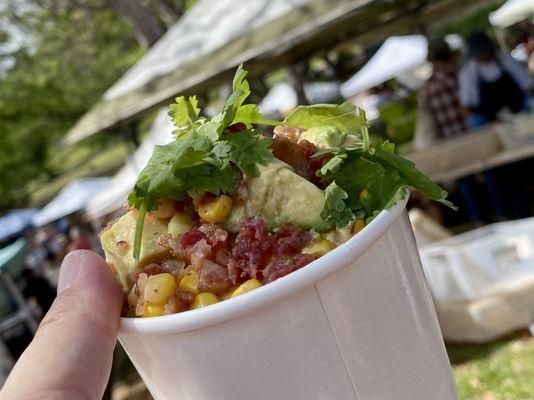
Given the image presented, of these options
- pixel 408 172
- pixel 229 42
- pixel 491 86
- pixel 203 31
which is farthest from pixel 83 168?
pixel 408 172

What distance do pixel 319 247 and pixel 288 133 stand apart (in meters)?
0.47

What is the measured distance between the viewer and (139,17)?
9398 mm

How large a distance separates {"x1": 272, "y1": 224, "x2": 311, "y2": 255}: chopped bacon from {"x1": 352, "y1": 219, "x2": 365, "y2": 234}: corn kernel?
0.34 ft

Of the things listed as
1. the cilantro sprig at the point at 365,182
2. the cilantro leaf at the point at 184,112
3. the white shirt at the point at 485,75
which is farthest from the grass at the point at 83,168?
the cilantro sprig at the point at 365,182

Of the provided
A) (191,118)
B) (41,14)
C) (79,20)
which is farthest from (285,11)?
(79,20)

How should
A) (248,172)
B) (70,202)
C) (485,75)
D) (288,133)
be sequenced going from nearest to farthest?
(248,172), (288,133), (485,75), (70,202)

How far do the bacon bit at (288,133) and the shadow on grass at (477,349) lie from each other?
3.94m

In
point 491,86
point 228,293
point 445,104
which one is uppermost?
point 228,293

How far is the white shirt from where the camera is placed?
23.7 ft

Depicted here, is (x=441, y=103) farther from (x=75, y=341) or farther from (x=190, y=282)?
(x=75, y=341)

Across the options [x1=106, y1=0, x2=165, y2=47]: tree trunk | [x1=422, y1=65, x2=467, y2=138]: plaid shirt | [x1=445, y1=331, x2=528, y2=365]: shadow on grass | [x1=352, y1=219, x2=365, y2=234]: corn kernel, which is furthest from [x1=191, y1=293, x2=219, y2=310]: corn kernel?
[x1=106, y1=0, x2=165, y2=47]: tree trunk

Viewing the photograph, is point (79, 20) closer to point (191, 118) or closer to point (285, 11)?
point (285, 11)

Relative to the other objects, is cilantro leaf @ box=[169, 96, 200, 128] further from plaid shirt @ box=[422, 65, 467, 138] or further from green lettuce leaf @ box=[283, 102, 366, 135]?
plaid shirt @ box=[422, 65, 467, 138]

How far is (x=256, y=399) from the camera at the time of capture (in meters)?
1.33
